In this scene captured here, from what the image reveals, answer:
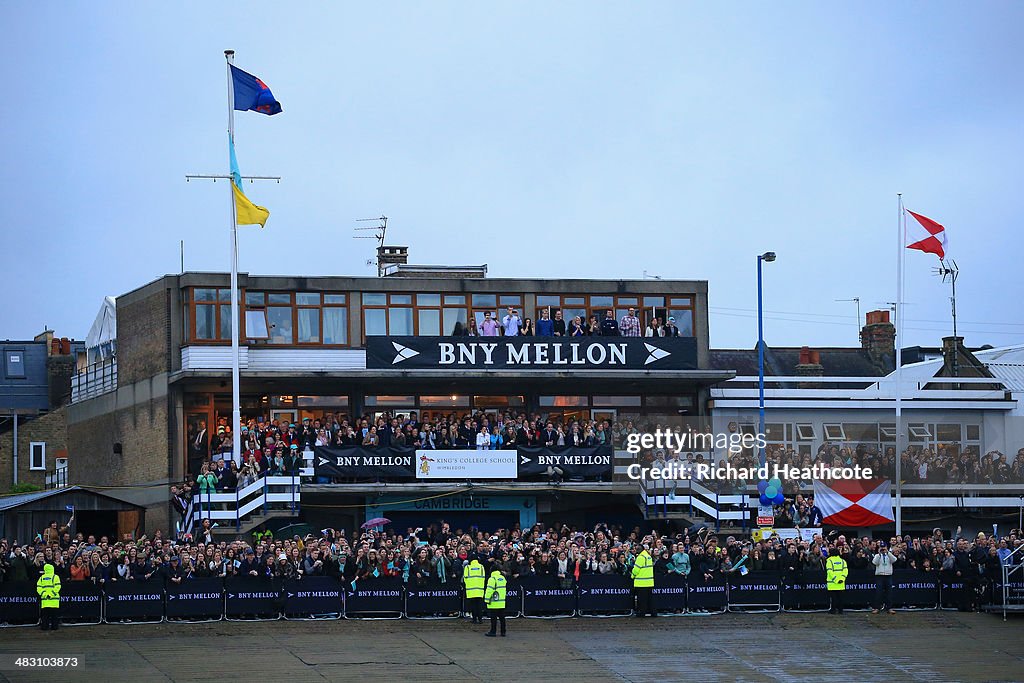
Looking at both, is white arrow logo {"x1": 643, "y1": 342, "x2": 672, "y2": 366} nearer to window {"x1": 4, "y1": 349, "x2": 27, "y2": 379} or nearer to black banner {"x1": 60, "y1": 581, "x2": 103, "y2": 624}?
black banner {"x1": 60, "y1": 581, "x2": 103, "y2": 624}

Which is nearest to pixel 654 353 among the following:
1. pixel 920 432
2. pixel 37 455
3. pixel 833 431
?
pixel 833 431

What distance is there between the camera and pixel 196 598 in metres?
31.4

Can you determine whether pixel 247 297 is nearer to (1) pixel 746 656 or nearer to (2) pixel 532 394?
(2) pixel 532 394

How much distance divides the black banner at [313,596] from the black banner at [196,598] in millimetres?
1465

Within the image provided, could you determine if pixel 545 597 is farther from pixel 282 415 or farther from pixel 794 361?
pixel 794 361

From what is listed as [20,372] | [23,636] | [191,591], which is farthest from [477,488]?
[20,372]

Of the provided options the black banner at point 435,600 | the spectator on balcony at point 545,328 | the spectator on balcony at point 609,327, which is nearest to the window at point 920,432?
the spectator on balcony at point 609,327

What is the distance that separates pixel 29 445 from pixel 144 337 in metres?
24.6

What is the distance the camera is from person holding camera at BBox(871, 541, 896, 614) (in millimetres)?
34656

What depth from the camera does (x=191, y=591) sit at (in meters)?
31.3

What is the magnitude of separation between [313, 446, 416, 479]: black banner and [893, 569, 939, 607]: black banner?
43.8 feet

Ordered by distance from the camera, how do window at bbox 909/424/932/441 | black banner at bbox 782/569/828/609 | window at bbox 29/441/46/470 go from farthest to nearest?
window at bbox 29/441/46/470 → window at bbox 909/424/932/441 → black banner at bbox 782/569/828/609

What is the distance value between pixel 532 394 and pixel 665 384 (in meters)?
4.10

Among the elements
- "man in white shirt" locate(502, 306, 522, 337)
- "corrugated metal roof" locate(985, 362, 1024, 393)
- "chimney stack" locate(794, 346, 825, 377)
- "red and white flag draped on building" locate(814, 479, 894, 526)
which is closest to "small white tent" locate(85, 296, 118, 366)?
"man in white shirt" locate(502, 306, 522, 337)
